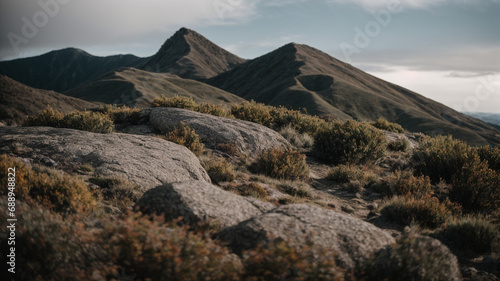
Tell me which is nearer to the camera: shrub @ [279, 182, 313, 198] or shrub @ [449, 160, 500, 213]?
shrub @ [449, 160, 500, 213]

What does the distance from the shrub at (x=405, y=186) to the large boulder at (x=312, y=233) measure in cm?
438

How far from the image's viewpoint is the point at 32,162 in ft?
20.6

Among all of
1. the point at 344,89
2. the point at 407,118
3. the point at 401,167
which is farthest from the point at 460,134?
the point at 401,167

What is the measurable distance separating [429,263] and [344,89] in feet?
449

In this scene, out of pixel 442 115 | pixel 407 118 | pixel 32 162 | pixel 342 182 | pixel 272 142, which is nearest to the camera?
pixel 32 162

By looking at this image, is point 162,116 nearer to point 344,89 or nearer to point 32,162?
point 32,162

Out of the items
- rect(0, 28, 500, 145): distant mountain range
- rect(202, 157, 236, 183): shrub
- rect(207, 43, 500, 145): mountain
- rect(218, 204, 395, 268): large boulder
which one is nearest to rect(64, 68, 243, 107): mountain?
rect(0, 28, 500, 145): distant mountain range

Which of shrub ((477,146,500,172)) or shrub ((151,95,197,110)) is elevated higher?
shrub ((151,95,197,110))

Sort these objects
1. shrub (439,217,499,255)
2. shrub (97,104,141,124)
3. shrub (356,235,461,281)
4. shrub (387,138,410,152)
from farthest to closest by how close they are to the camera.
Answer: shrub (387,138,410,152), shrub (97,104,141,124), shrub (439,217,499,255), shrub (356,235,461,281)

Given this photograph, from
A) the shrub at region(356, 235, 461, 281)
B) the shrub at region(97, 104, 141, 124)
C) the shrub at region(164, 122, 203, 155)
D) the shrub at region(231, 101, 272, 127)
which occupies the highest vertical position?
the shrub at region(231, 101, 272, 127)

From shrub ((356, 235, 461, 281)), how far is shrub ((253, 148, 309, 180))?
17.7 feet

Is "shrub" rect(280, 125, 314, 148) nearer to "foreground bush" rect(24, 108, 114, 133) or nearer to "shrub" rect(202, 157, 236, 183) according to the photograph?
"shrub" rect(202, 157, 236, 183)

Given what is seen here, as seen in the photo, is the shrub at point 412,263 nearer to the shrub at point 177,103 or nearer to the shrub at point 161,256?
the shrub at point 161,256

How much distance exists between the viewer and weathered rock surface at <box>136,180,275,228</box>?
412cm
